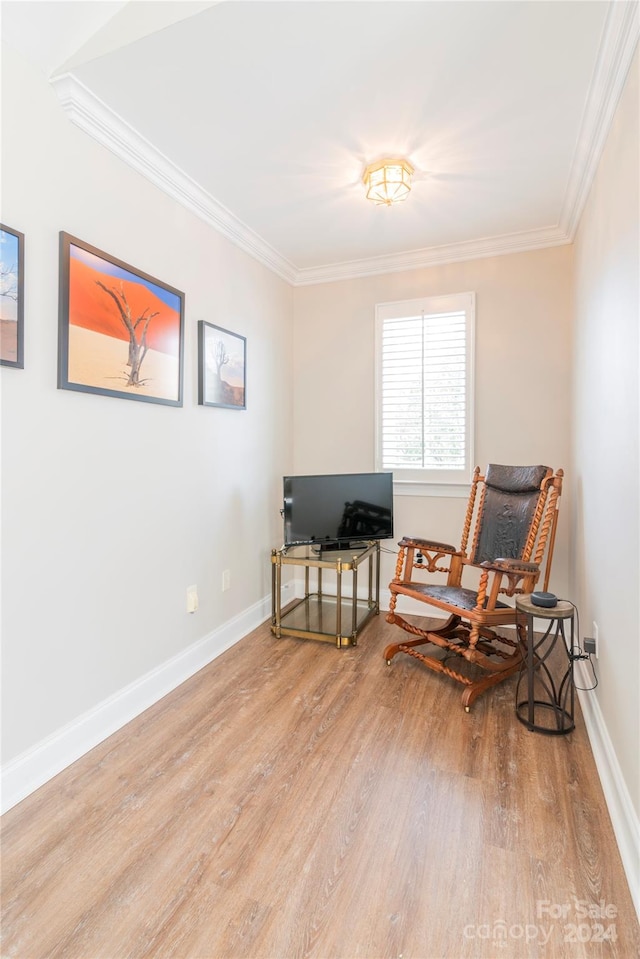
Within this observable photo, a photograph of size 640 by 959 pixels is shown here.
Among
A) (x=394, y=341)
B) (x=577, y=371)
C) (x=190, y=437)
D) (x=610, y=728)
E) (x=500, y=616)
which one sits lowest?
(x=610, y=728)

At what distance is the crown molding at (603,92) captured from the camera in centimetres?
151

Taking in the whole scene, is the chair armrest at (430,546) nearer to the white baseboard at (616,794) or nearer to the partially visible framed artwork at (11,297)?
the white baseboard at (616,794)

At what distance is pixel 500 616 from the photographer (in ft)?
7.79

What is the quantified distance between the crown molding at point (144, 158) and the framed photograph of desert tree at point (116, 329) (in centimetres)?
49

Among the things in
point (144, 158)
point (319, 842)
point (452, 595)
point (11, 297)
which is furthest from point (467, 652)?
point (144, 158)

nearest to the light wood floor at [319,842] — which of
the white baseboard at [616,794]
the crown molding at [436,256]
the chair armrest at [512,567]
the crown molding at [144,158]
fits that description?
the white baseboard at [616,794]

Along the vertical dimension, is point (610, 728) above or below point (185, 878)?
above

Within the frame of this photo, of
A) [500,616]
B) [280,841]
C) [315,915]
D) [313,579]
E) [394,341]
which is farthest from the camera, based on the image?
[313,579]

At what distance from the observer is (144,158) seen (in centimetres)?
219

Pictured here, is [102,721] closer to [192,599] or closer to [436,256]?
[192,599]

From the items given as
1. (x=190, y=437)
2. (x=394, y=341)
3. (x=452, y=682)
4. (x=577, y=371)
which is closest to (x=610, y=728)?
(x=452, y=682)

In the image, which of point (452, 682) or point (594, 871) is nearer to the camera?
point (594, 871)

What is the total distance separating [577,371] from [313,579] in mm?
2434

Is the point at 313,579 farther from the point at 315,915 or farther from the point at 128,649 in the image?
the point at 315,915
